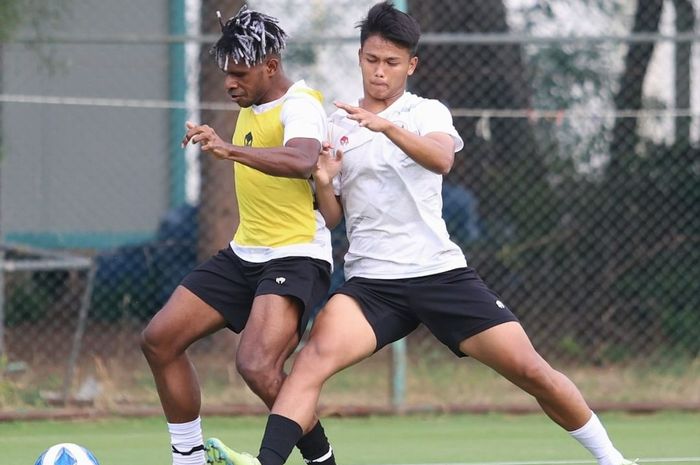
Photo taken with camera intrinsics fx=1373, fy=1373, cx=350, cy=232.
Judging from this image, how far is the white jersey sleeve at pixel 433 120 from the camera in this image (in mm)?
5448

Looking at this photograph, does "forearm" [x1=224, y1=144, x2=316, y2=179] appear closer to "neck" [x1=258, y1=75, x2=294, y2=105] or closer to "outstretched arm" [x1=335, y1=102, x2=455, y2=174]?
"outstretched arm" [x1=335, y1=102, x2=455, y2=174]

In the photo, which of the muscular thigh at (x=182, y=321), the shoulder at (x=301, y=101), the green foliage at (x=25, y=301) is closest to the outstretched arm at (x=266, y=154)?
the shoulder at (x=301, y=101)

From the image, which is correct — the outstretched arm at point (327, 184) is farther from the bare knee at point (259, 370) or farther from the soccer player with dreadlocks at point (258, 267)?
the bare knee at point (259, 370)

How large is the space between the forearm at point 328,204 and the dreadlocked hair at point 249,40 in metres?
0.58

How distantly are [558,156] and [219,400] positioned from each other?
9.83 feet

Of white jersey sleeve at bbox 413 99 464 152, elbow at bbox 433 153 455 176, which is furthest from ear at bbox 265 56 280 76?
elbow at bbox 433 153 455 176

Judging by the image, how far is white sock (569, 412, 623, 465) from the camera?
5.63 meters

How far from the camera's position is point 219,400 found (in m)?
9.10

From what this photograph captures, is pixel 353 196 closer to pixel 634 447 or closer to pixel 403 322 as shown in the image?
pixel 403 322

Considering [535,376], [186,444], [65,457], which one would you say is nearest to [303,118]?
[535,376]

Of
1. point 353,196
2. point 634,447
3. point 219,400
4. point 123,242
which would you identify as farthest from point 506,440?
point 123,242

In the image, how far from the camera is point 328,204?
565 centimetres

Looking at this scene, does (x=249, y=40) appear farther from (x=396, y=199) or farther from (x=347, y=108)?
(x=396, y=199)

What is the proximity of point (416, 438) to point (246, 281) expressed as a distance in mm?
2592
